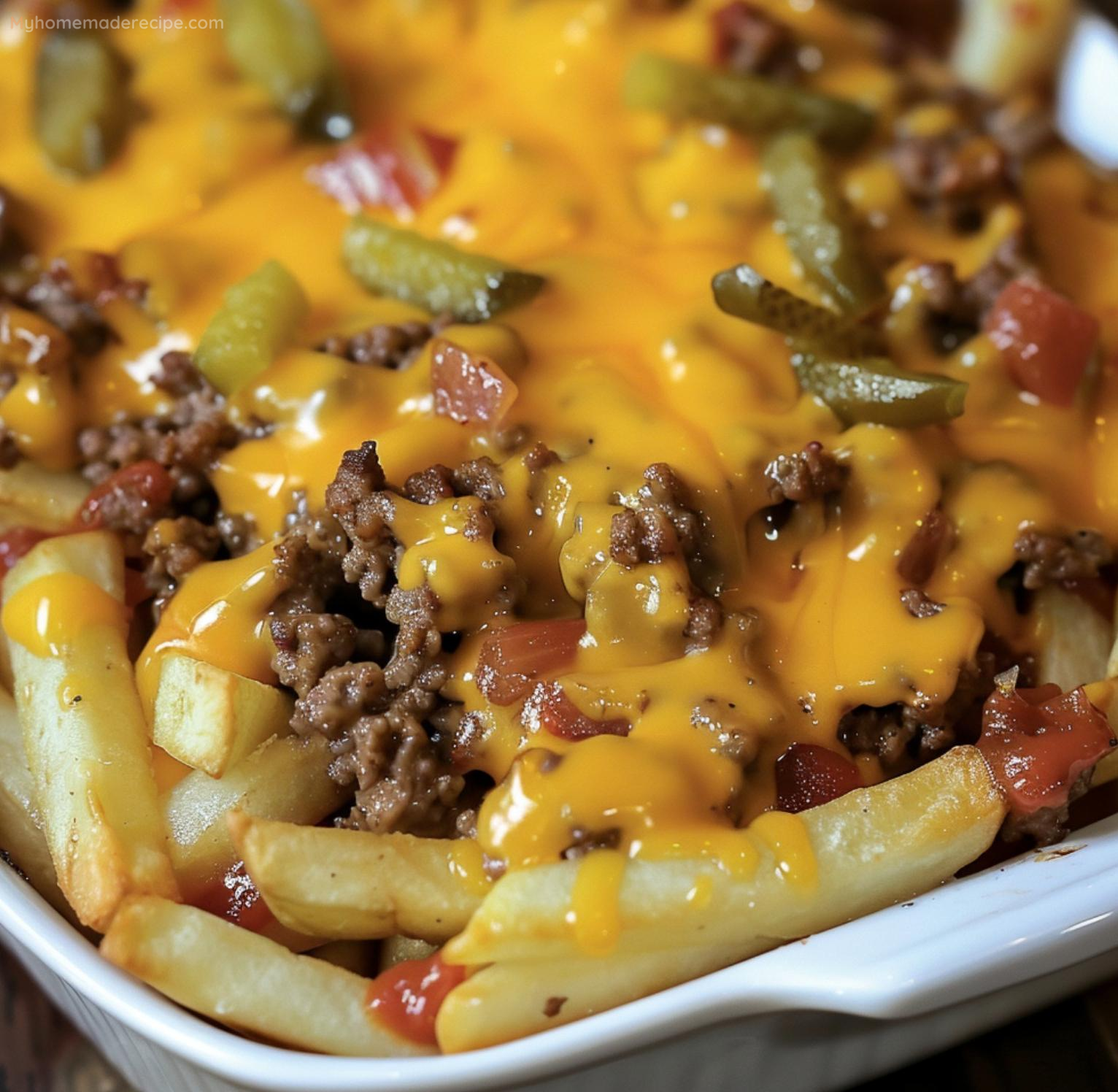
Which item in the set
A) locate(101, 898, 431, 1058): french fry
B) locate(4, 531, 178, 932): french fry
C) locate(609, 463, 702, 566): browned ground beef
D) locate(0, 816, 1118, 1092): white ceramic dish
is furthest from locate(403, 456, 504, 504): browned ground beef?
locate(0, 816, 1118, 1092): white ceramic dish

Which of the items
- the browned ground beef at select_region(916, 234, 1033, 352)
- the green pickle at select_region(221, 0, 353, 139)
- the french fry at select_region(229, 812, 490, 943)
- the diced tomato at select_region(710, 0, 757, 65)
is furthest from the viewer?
the diced tomato at select_region(710, 0, 757, 65)

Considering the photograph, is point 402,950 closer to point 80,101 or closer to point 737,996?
point 737,996

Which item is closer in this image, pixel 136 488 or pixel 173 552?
pixel 173 552

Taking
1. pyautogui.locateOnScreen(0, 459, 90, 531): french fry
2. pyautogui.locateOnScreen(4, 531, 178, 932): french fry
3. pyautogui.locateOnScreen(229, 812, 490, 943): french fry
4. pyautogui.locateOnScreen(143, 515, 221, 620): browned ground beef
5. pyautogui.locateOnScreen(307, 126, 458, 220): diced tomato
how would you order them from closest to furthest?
pyautogui.locateOnScreen(229, 812, 490, 943): french fry < pyautogui.locateOnScreen(4, 531, 178, 932): french fry < pyautogui.locateOnScreen(143, 515, 221, 620): browned ground beef < pyautogui.locateOnScreen(0, 459, 90, 531): french fry < pyautogui.locateOnScreen(307, 126, 458, 220): diced tomato

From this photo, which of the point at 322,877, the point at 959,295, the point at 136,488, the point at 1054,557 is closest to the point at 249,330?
the point at 136,488

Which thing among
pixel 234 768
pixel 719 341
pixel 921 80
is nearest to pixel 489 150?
pixel 719 341

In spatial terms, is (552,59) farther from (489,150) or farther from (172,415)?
(172,415)

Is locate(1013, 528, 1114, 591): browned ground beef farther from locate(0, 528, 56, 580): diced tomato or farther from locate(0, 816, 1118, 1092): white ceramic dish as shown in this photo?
locate(0, 528, 56, 580): diced tomato
